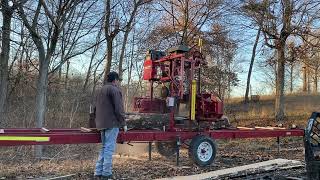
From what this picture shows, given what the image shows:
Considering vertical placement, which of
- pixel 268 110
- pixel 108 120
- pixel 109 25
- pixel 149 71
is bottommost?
pixel 108 120

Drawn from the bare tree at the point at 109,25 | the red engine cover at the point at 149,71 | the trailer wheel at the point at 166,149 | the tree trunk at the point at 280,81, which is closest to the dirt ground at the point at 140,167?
the trailer wheel at the point at 166,149

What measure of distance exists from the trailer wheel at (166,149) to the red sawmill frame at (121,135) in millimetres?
1360

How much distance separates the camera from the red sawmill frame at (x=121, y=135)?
8.45 metres

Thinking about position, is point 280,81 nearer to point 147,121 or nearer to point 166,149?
point 166,149

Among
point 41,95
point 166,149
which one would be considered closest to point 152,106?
point 166,149

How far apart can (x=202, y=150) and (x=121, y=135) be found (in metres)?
2.35

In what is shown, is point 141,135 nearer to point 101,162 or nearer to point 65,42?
point 101,162

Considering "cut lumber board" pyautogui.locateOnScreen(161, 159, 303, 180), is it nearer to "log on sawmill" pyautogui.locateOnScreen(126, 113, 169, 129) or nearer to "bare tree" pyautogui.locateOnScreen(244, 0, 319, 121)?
"log on sawmill" pyautogui.locateOnScreen(126, 113, 169, 129)

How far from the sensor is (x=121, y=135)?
10.0m

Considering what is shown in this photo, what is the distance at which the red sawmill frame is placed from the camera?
27.7 ft

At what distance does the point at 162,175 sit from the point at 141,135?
1293 mm

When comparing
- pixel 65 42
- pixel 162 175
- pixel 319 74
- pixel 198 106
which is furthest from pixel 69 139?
pixel 319 74

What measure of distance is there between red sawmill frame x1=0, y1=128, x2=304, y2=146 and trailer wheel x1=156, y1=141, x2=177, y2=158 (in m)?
1.36

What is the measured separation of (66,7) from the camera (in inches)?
599
